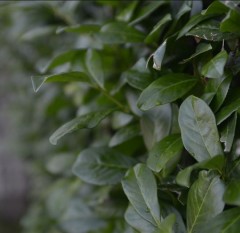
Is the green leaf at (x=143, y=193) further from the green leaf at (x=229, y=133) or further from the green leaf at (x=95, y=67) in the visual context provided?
the green leaf at (x=95, y=67)

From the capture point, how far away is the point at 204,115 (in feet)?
1.65

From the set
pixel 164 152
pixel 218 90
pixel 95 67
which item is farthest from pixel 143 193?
pixel 95 67

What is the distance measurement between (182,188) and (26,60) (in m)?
1.23

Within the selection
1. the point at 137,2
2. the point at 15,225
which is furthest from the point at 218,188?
the point at 15,225

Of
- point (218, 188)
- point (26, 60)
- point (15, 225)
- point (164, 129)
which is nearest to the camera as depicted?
point (218, 188)

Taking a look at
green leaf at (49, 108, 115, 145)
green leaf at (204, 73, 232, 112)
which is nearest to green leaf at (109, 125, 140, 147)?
green leaf at (49, 108, 115, 145)

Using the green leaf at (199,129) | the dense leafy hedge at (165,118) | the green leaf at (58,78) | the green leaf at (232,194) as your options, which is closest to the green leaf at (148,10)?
the dense leafy hedge at (165,118)

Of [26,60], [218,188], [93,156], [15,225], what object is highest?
[218,188]

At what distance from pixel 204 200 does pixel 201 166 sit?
0.19 feet

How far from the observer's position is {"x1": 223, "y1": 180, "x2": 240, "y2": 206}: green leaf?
437mm

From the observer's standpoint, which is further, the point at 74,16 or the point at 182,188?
the point at 74,16

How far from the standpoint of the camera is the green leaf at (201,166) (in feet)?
1.39

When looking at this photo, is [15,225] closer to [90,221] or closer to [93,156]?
[90,221]

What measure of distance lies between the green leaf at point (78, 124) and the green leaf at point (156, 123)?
0.28 ft
